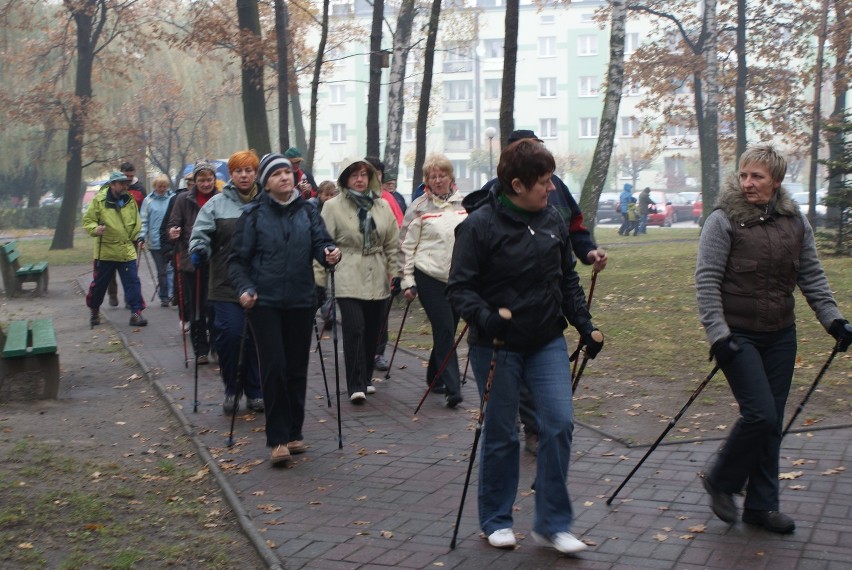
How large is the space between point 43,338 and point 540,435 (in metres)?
6.26

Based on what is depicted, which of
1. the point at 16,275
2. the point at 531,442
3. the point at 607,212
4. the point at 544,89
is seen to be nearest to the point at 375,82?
the point at 16,275

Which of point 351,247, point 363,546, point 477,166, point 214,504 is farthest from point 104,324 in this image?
point 477,166

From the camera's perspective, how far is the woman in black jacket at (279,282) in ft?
23.8

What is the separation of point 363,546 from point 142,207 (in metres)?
12.1

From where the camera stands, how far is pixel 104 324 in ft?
50.8

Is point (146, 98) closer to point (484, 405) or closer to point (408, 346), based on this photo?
point (408, 346)

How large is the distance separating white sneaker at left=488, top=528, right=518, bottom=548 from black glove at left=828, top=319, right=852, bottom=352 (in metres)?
1.85

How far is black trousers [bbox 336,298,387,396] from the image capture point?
906 centimetres

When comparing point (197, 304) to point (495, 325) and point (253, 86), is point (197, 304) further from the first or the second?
→ point (253, 86)

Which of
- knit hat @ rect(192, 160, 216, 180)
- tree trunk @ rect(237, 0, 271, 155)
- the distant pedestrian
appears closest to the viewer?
knit hat @ rect(192, 160, 216, 180)

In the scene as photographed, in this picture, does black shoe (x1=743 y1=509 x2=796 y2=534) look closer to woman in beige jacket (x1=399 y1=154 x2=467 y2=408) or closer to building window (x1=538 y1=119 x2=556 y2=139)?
woman in beige jacket (x1=399 y1=154 x2=467 y2=408)

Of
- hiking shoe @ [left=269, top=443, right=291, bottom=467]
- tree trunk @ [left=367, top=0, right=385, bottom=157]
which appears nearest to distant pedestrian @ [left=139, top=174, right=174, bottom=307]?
tree trunk @ [left=367, top=0, right=385, bottom=157]

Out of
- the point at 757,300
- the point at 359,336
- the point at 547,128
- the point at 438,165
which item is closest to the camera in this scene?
the point at 757,300

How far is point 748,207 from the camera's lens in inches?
214
